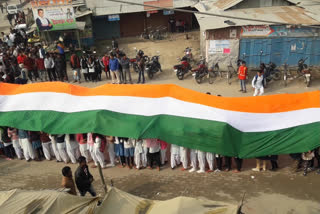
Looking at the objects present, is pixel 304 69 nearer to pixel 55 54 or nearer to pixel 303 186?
pixel 303 186

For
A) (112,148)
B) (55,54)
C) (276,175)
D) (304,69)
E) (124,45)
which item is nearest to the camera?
(276,175)

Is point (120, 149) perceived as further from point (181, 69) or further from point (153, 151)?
point (181, 69)

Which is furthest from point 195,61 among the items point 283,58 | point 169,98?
point 169,98

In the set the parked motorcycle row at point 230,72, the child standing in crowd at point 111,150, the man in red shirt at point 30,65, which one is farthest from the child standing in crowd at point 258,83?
the man in red shirt at point 30,65

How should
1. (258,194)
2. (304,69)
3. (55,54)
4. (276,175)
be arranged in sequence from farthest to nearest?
(55,54)
(304,69)
(276,175)
(258,194)

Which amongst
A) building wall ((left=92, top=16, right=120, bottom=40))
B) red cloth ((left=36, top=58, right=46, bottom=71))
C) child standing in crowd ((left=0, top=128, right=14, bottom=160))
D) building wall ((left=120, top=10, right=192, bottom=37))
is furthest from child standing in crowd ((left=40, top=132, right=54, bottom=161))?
building wall ((left=120, top=10, right=192, bottom=37))

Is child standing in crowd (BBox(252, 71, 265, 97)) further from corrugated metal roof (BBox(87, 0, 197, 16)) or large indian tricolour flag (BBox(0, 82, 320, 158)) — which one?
corrugated metal roof (BBox(87, 0, 197, 16))

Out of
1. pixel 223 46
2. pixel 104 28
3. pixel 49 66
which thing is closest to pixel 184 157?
pixel 223 46
